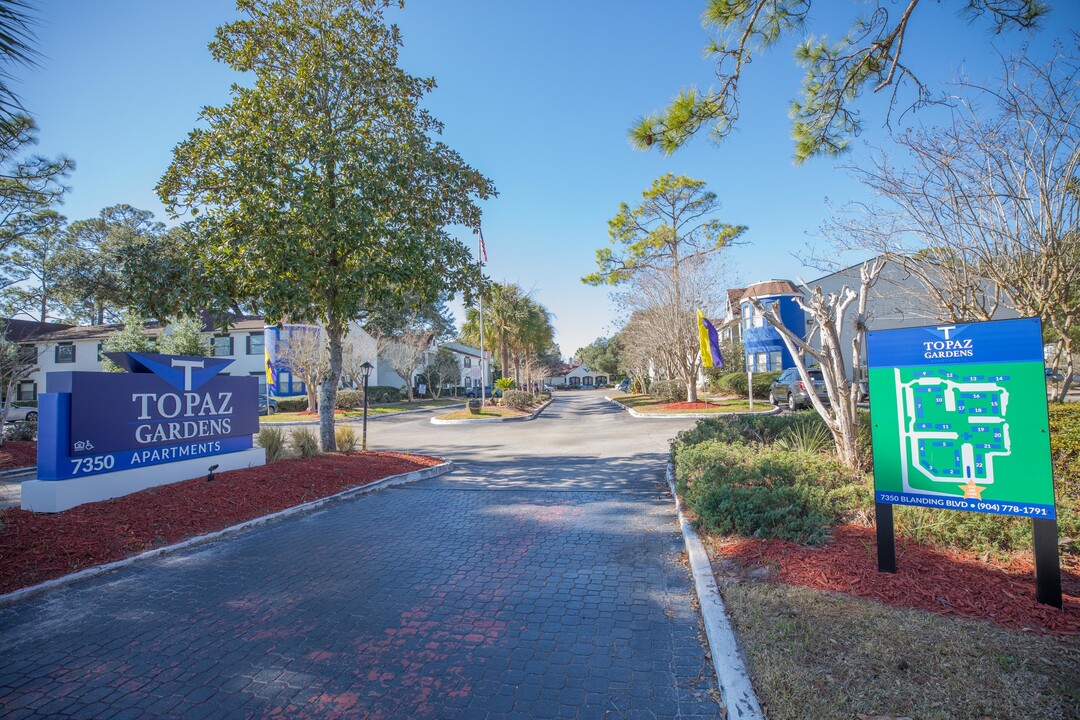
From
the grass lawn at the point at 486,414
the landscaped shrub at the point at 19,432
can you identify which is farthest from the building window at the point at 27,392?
the grass lawn at the point at 486,414

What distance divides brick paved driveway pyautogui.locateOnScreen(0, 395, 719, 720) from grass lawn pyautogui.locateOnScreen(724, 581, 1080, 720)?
1.52 feet

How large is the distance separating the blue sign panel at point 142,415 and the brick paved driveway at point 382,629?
Result: 2098 millimetres

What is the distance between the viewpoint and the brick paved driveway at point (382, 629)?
3.01 m

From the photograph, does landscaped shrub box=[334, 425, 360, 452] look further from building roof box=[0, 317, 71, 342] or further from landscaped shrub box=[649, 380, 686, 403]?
building roof box=[0, 317, 71, 342]

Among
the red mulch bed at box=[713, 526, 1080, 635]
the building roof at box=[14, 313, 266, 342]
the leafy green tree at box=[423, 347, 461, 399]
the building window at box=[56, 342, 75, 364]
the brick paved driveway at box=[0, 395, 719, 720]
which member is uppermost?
the building roof at box=[14, 313, 266, 342]

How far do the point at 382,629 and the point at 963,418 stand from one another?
4.62 m

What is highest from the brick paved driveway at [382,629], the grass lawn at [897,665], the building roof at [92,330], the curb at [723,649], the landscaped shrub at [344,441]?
the building roof at [92,330]

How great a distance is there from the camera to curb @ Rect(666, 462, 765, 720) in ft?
9.02

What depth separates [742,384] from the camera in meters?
31.4

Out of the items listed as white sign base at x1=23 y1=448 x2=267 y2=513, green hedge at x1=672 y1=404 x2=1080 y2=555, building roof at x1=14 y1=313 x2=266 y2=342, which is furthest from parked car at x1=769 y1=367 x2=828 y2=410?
building roof at x1=14 y1=313 x2=266 y2=342

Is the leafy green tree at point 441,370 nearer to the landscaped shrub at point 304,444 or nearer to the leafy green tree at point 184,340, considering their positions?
the leafy green tree at point 184,340

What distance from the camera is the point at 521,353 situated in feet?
154

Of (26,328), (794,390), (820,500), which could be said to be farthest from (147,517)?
(26,328)

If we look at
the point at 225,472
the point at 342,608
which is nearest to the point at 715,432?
the point at 342,608
